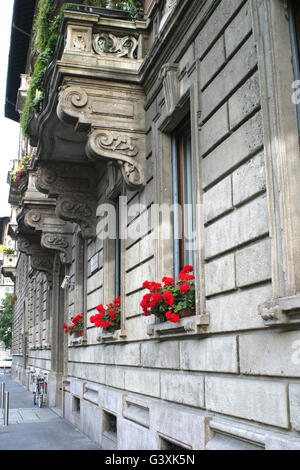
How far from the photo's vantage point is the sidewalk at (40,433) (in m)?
10.8

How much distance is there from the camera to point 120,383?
31.7 ft

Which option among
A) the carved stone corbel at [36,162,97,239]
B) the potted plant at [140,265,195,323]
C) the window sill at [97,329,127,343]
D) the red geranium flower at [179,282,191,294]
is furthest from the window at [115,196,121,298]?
the red geranium flower at [179,282,191,294]

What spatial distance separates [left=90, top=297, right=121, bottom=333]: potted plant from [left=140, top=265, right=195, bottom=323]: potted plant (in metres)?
3.10

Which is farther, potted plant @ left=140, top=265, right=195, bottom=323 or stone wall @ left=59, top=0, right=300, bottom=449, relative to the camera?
potted plant @ left=140, top=265, right=195, bottom=323

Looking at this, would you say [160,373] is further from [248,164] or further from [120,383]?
[248,164]

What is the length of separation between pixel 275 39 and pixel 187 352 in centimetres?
363

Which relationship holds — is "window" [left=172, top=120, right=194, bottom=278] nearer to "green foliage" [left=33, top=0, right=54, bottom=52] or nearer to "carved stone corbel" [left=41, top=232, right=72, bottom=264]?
"green foliage" [left=33, top=0, right=54, bottom=52]

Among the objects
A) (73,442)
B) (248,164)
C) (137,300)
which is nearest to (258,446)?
(248,164)

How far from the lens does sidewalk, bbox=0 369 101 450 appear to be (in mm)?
10828

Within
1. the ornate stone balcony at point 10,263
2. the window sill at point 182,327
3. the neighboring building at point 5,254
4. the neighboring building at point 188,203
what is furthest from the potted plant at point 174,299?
the ornate stone balcony at point 10,263

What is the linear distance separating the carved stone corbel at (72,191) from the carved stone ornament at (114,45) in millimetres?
4106

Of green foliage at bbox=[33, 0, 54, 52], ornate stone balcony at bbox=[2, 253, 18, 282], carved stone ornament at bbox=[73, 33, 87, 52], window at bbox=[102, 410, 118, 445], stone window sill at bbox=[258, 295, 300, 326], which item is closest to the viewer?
stone window sill at bbox=[258, 295, 300, 326]

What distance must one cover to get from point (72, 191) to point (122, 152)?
4354 millimetres

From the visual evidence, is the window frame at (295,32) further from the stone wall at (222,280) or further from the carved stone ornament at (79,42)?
the carved stone ornament at (79,42)
